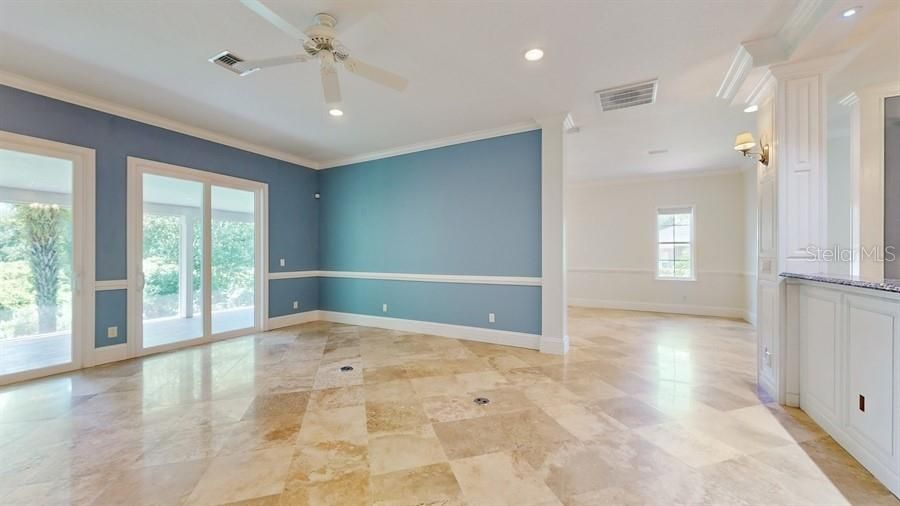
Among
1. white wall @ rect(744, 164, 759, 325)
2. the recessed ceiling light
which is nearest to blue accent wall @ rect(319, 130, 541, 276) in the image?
the recessed ceiling light

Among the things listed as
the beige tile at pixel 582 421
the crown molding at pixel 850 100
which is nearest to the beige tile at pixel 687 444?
the beige tile at pixel 582 421

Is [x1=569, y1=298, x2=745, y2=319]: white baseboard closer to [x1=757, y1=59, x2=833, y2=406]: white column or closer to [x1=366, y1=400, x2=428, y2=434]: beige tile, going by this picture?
[x1=757, y1=59, x2=833, y2=406]: white column

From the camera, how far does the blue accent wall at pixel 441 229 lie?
4566mm

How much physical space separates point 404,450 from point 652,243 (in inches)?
284

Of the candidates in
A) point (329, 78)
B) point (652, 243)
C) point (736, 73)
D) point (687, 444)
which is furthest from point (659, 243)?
point (329, 78)

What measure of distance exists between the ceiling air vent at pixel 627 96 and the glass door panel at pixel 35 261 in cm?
575

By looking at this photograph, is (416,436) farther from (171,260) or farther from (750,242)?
(750,242)

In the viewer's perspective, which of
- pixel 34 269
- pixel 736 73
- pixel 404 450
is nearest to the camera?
pixel 404 450

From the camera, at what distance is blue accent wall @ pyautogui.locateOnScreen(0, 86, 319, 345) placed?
345 centimetres

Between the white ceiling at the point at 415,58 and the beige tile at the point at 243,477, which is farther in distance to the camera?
the white ceiling at the point at 415,58

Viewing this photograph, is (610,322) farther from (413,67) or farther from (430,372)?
(413,67)

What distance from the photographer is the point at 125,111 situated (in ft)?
13.2

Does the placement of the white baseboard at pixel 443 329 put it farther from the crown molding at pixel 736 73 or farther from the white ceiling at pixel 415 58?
the crown molding at pixel 736 73

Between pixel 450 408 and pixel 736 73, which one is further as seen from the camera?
pixel 736 73
